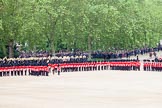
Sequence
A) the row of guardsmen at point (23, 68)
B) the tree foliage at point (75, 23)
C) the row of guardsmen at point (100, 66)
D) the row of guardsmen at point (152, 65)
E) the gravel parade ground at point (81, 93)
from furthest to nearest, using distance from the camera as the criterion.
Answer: the tree foliage at point (75, 23) < the row of guardsmen at point (100, 66) < the row of guardsmen at point (152, 65) < the row of guardsmen at point (23, 68) < the gravel parade ground at point (81, 93)

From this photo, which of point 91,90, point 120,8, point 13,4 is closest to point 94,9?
point 120,8

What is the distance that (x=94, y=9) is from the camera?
65000 mm

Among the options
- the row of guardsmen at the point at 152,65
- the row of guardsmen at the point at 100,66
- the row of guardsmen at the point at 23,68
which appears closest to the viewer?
the row of guardsmen at the point at 23,68

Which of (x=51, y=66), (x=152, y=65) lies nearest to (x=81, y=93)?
(x=51, y=66)

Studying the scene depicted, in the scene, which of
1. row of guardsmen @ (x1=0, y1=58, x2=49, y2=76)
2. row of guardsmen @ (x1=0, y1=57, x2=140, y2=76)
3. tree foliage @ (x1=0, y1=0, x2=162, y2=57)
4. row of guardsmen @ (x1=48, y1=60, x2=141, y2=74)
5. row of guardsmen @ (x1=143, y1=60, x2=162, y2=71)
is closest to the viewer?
row of guardsmen @ (x1=0, y1=58, x2=49, y2=76)

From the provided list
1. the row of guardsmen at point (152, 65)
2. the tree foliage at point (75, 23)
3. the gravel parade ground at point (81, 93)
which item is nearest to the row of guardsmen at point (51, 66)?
the row of guardsmen at point (152, 65)

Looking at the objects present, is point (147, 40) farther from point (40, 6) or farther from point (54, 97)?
point (54, 97)

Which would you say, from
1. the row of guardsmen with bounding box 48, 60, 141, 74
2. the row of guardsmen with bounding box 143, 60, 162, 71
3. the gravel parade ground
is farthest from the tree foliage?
the gravel parade ground

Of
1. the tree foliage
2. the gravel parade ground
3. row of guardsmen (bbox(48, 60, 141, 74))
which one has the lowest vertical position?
the gravel parade ground

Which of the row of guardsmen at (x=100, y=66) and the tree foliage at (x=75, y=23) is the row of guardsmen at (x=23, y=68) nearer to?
the row of guardsmen at (x=100, y=66)

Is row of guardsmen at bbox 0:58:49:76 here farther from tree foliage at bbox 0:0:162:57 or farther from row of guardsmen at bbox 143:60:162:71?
row of guardsmen at bbox 143:60:162:71

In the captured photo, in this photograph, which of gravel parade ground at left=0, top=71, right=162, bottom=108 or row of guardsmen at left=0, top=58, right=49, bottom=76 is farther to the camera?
row of guardsmen at left=0, top=58, right=49, bottom=76

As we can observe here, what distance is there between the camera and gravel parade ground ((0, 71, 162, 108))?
24.6 meters

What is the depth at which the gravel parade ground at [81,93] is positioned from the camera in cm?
2458
